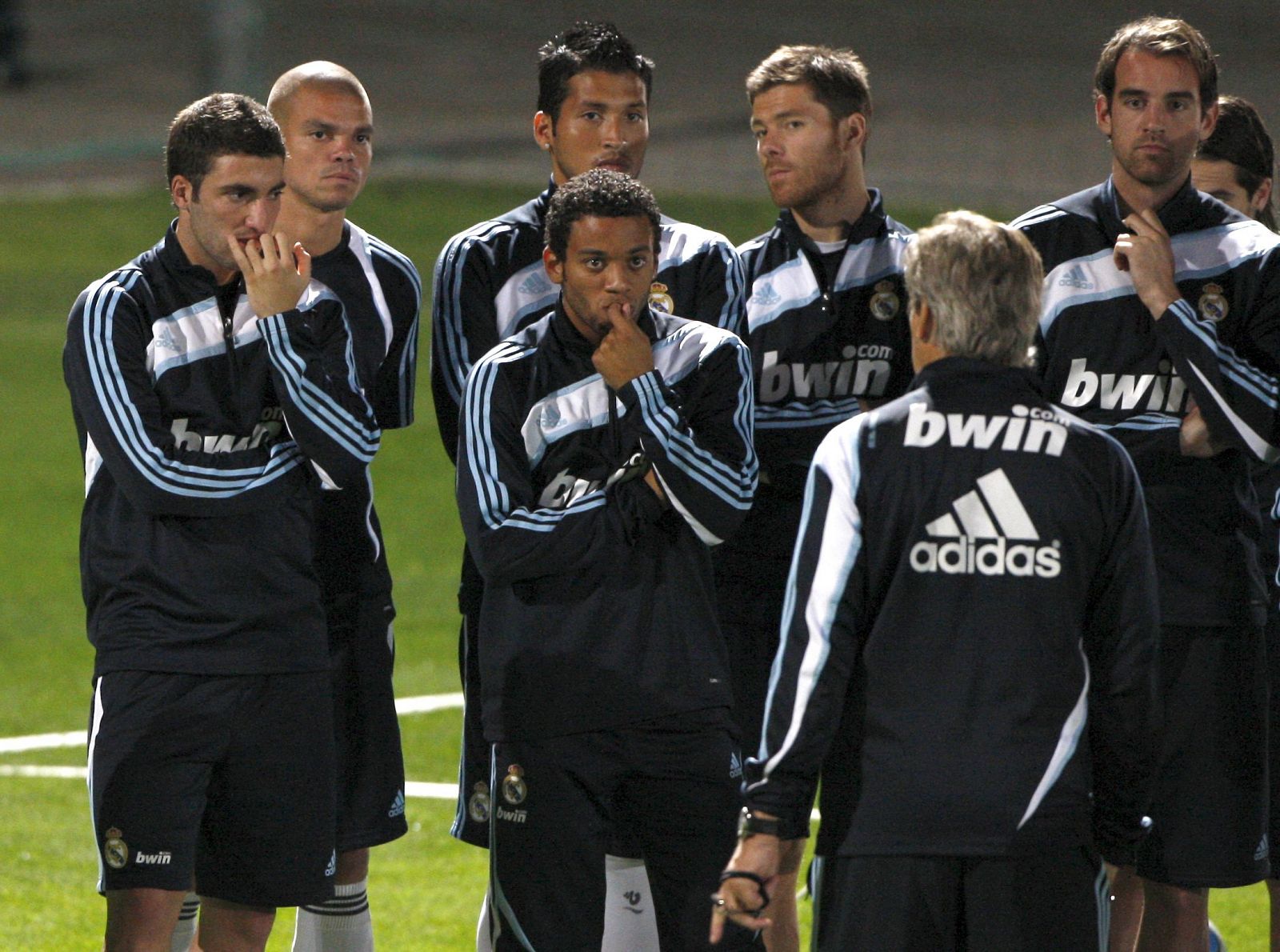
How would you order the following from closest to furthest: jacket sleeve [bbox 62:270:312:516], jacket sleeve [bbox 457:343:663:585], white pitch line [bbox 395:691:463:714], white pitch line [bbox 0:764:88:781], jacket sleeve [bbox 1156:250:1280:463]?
jacket sleeve [bbox 457:343:663:585]
jacket sleeve [bbox 62:270:312:516]
jacket sleeve [bbox 1156:250:1280:463]
white pitch line [bbox 0:764:88:781]
white pitch line [bbox 395:691:463:714]

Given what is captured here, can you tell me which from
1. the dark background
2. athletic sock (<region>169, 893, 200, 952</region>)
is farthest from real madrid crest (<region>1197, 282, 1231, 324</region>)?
the dark background

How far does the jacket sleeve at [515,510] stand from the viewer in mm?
4398

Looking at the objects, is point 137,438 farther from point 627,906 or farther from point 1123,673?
point 1123,673

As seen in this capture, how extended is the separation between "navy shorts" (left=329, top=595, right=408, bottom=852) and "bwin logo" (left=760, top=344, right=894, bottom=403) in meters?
1.15

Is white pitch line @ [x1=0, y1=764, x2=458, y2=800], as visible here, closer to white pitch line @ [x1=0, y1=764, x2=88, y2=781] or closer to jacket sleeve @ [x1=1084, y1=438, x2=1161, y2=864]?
white pitch line @ [x1=0, y1=764, x2=88, y2=781]

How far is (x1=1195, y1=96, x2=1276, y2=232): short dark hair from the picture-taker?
5.75 m

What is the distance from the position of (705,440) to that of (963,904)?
1307 millimetres

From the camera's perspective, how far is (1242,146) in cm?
575

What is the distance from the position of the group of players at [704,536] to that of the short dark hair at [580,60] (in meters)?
0.01

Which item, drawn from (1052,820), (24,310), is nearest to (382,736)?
(1052,820)

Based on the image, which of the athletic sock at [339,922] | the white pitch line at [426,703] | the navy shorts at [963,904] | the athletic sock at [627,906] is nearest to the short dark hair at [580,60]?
the athletic sock at [627,906]

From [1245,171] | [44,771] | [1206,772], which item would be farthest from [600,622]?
[44,771]

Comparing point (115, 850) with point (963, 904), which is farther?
point (115, 850)

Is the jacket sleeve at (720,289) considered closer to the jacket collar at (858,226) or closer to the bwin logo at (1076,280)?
the jacket collar at (858,226)
